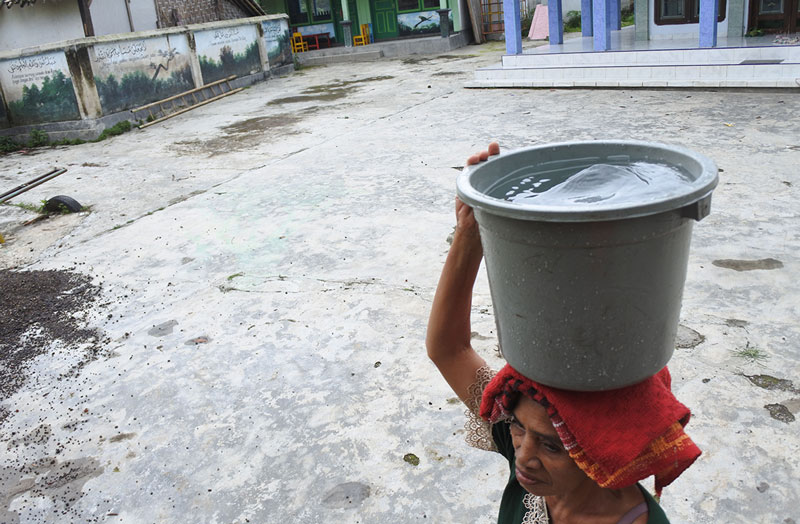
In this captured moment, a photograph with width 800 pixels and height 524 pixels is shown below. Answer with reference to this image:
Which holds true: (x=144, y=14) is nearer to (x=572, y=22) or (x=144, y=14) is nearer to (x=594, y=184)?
(x=572, y=22)


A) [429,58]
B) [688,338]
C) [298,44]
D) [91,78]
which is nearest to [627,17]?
[429,58]

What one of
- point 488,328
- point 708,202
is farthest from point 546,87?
point 708,202

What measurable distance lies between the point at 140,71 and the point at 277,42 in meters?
5.24

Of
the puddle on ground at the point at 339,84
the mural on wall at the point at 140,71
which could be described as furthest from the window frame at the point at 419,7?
the mural on wall at the point at 140,71

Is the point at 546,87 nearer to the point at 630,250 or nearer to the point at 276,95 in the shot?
the point at 276,95

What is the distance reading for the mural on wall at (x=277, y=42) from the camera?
16.5m

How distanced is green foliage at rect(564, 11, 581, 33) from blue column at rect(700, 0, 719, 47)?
29.9 ft

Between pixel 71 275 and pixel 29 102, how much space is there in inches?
335

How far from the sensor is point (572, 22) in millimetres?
19031

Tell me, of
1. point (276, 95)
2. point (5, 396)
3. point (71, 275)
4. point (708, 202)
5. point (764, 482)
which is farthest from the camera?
point (276, 95)

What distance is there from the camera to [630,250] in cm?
103

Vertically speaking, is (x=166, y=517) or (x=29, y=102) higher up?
(x=29, y=102)

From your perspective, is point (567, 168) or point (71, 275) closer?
point (567, 168)

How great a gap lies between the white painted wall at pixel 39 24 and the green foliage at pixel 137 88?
8.39ft
